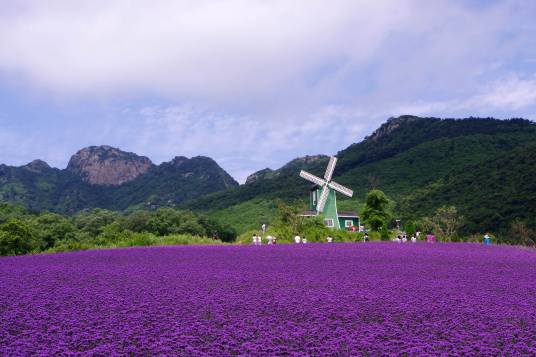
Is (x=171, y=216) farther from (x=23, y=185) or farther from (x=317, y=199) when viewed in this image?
(x=23, y=185)

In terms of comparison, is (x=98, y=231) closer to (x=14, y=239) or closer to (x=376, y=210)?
(x=14, y=239)

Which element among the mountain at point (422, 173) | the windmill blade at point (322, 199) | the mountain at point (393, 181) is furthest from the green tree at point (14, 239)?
the mountain at point (422, 173)

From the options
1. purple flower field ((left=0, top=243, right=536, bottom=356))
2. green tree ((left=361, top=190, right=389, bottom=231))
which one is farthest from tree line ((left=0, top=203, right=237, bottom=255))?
purple flower field ((left=0, top=243, right=536, bottom=356))

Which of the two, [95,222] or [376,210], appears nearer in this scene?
[376,210]

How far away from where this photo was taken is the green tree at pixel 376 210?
40.0m

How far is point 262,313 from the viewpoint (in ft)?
21.7

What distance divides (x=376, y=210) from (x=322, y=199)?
7219 millimetres

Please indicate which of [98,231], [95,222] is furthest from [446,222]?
[95,222]

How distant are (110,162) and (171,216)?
154037 millimetres

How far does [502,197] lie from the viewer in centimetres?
4525

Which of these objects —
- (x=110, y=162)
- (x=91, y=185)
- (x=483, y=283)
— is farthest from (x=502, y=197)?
(x=110, y=162)

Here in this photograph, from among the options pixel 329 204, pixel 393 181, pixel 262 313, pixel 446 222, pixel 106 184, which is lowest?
pixel 262 313

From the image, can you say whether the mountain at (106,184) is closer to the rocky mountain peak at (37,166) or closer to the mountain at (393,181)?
the rocky mountain peak at (37,166)

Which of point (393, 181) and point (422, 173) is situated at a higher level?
point (422, 173)
